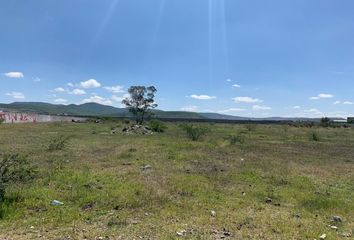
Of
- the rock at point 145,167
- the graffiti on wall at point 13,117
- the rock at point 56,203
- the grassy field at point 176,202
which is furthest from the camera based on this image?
the graffiti on wall at point 13,117

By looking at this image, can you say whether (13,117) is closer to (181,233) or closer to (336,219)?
(181,233)

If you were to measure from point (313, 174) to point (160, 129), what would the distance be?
39.0 meters

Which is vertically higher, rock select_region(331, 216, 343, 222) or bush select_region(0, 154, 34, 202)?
bush select_region(0, 154, 34, 202)

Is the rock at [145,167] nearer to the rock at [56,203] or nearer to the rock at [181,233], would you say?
the rock at [56,203]

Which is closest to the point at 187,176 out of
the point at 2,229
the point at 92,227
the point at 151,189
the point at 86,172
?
the point at 151,189

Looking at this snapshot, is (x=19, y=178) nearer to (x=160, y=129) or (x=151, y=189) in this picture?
(x=151, y=189)

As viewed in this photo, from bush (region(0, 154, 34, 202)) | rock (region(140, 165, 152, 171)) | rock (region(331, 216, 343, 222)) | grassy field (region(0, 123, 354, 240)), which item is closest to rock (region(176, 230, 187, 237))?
grassy field (region(0, 123, 354, 240))

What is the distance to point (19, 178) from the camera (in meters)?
11.5

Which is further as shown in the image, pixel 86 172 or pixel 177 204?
pixel 86 172

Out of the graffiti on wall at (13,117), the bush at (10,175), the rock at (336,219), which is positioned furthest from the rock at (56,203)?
the graffiti on wall at (13,117)

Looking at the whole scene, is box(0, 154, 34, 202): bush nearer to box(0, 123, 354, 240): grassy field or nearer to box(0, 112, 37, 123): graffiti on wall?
box(0, 123, 354, 240): grassy field

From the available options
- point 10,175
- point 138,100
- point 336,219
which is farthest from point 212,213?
point 138,100

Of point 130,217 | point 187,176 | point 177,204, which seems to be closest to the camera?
point 130,217

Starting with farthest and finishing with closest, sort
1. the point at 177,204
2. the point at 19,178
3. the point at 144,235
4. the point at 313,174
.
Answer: the point at 313,174 < the point at 19,178 < the point at 177,204 < the point at 144,235
